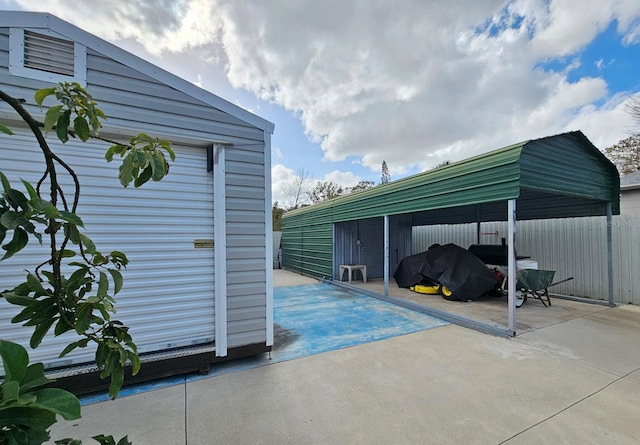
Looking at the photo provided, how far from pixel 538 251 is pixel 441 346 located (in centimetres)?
565

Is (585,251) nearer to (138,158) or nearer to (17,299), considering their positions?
(138,158)

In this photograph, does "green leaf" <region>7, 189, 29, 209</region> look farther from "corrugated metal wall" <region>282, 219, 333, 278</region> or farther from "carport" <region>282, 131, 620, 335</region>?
"corrugated metal wall" <region>282, 219, 333, 278</region>

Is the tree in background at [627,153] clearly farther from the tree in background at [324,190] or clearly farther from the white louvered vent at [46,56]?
the white louvered vent at [46,56]

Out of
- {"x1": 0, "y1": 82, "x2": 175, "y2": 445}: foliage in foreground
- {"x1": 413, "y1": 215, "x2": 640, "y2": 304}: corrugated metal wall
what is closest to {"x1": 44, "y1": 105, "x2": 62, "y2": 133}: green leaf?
{"x1": 0, "y1": 82, "x2": 175, "y2": 445}: foliage in foreground

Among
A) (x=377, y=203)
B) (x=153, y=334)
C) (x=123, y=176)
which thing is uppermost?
(x=377, y=203)

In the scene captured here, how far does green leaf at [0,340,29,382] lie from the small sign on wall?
8.76 feet

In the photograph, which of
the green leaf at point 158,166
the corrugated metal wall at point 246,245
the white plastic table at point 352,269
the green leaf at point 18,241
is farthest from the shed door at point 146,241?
the white plastic table at point 352,269

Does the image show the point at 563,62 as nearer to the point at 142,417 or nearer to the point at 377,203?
the point at 377,203

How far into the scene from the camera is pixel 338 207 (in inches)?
347

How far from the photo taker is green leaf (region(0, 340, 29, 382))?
52 cm

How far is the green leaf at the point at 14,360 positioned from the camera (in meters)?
0.52

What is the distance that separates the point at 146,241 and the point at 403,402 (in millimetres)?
2946

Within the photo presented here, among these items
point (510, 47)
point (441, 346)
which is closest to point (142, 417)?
point (441, 346)

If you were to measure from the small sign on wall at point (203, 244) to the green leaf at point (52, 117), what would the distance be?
2.51m
